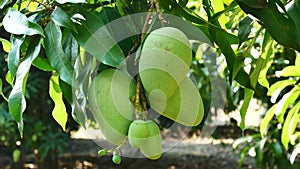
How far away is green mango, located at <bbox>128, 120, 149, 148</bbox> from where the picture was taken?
1.43 ft

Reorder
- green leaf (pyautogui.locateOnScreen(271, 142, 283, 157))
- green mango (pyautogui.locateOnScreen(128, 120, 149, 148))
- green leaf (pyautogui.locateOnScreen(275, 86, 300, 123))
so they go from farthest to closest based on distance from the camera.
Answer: green leaf (pyautogui.locateOnScreen(271, 142, 283, 157))
green leaf (pyautogui.locateOnScreen(275, 86, 300, 123))
green mango (pyautogui.locateOnScreen(128, 120, 149, 148))

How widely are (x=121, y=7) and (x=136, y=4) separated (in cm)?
2

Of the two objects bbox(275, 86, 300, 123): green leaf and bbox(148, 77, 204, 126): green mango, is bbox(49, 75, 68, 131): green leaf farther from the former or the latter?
bbox(275, 86, 300, 123): green leaf

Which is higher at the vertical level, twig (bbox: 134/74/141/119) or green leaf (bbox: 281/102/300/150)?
twig (bbox: 134/74/141/119)

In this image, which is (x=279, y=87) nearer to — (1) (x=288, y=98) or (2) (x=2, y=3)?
(1) (x=288, y=98)

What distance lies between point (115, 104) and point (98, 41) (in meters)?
0.07

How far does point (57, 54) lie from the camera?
490 mm

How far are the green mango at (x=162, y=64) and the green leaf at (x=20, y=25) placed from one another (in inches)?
4.4

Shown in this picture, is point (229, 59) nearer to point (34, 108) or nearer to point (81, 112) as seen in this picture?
point (81, 112)

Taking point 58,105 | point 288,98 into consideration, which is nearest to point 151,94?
point 58,105

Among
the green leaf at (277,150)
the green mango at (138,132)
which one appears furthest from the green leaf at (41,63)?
the green leaf at (277,150)

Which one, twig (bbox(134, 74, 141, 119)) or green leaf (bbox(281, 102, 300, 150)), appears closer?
twig (bbox(134, 74, 141, 119))

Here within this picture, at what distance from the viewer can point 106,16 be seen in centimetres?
53

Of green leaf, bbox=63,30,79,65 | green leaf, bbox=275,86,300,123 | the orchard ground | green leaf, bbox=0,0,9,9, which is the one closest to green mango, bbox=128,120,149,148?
green leaf, bbox=63,30,79,65
